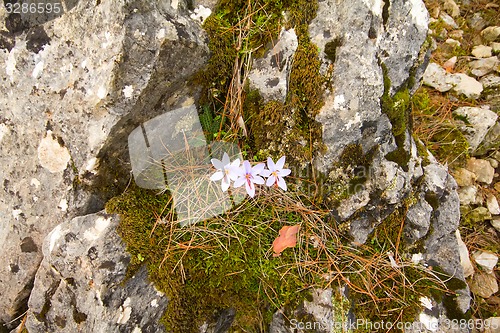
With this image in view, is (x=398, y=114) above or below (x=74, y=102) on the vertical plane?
below

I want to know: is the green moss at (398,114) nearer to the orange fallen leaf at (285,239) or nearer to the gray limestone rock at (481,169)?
the orange fallen leaf at (285,239)

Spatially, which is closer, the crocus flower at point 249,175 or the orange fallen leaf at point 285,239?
the crocus flower at point 249,175

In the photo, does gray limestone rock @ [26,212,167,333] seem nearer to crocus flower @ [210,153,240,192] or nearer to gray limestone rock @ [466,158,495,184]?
crocus flower @ [210,153,240,192]

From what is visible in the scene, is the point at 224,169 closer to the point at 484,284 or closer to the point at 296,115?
the point at 296,115

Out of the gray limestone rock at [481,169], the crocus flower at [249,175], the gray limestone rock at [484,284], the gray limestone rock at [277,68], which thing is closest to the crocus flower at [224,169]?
the crocus flower at [249,175]

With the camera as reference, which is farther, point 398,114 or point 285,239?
point 398,114

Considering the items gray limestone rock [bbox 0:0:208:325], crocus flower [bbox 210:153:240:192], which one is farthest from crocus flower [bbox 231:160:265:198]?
gray limestone rock [bbox 0:0:208:325]

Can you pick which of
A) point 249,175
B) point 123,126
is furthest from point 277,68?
point 123,126
